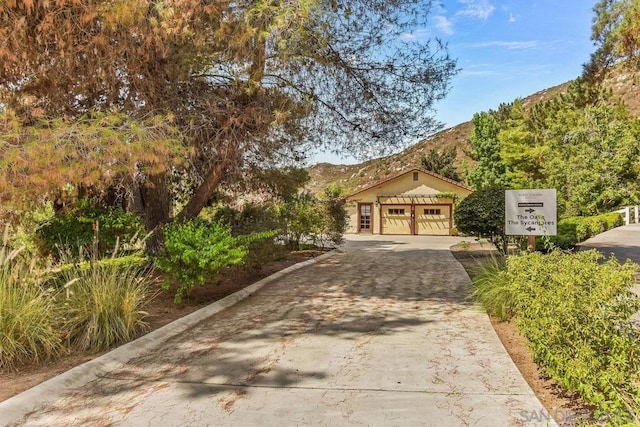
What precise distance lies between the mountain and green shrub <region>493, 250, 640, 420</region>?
22.8 feet

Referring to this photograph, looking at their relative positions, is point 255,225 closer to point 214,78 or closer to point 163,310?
point 214,78

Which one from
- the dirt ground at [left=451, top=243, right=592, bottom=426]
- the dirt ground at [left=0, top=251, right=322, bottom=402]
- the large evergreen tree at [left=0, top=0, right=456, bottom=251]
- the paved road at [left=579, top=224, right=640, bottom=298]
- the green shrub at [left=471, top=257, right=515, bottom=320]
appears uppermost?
the large evergreen tree at [left=0, top=0, right=456, bottom=251]

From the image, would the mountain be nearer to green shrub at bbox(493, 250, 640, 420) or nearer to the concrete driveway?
the concrete driveway

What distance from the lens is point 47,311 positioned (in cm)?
445

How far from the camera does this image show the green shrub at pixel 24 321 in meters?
4.18

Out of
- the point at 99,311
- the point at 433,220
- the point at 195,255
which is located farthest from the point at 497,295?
the point at 433,220

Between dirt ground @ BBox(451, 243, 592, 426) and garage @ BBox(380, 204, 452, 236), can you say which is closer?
dirt ground @ BBox(451, 243, 592, 426)

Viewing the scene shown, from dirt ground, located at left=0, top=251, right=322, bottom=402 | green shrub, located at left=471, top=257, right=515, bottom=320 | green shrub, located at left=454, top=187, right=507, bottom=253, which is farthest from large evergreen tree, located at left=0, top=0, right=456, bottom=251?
green shrub, located at left=471, top=257, right=515, bottom=320

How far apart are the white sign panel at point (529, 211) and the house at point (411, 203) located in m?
20.9

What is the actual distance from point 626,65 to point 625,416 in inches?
380

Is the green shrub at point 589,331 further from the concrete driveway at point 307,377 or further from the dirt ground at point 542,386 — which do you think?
the concrete driveway at point 307,377

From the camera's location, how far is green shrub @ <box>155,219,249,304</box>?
20.7 feet

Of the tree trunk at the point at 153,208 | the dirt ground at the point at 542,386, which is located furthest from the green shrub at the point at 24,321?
the tree trunk at the point at 153,208

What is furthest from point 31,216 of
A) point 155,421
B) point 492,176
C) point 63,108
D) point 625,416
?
point 492,176
